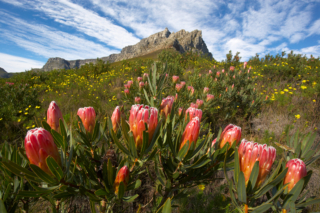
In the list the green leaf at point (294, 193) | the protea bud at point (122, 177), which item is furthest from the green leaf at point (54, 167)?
the green leaf at point (294, 193)

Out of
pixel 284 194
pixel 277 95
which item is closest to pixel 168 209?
pixel 284 194

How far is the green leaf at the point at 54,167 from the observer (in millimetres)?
611

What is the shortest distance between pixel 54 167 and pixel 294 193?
43.6 inches

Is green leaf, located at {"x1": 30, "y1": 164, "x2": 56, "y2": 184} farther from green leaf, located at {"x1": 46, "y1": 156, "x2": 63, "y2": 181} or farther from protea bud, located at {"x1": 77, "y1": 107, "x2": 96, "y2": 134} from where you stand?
protea bud, located at {"x1": 77, "y1": 107, "x2": 96, "y2": 134}

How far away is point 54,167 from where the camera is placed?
634 millimetres

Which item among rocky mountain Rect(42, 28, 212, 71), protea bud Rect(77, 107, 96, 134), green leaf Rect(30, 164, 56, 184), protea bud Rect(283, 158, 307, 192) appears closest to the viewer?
green leaf Rect(30, 164, 56, 184)

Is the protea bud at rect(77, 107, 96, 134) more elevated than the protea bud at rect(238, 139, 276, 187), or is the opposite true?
the protea bud at rect(77, 107, 96, 134)

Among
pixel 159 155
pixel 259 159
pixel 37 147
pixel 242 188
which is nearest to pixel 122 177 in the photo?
pixel 159 155

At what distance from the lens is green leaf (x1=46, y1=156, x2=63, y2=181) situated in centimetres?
61

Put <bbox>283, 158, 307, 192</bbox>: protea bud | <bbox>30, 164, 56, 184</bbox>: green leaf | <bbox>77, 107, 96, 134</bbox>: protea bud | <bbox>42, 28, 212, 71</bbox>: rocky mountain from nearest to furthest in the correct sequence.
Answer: <bbox>30, 164, 56, 184</bbox>: green leaf, <bbox>283, 158, 307, 192</bbox>: protea bud, <bbox>77, 107, 96, 134</bbox>: protea bud, <bbox>42, 28, 212, 71</bbox>: rocky mountain

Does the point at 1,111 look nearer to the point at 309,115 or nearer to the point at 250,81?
the point at 250,81

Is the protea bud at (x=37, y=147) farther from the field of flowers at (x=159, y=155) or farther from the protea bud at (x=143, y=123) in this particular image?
the protea bud at (x=143, y=123)

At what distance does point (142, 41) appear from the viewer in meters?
95.4

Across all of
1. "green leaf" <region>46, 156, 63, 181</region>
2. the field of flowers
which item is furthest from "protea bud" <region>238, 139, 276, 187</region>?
"green leaf" <region>46, 156, 63, 181</region>
